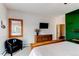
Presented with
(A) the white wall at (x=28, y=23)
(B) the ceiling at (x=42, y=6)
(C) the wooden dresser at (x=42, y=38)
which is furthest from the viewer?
(C) the wooden dresser at (x=42, y=38)

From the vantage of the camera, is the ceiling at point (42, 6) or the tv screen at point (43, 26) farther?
the tv screen at point (43, 26)

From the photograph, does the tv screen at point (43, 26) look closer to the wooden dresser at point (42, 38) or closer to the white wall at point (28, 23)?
the white wall at point (28, 23)

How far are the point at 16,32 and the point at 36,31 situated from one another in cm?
134

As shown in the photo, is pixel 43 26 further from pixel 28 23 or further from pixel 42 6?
pixel 42 6

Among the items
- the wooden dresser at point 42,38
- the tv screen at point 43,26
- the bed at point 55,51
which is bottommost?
the wooden dresser at point 42,38

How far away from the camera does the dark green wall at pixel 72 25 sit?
424 cm

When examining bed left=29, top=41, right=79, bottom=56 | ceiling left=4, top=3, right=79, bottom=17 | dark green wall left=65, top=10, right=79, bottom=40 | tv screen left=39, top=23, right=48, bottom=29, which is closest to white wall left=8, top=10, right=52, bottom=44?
tv screen left=39, top=23, right=48, bottom=29

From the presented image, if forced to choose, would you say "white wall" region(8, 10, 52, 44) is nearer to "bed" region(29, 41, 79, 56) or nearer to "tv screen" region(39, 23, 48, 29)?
"tv screen" region(39, 23, 48, 29)

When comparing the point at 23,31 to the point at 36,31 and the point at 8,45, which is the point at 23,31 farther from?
the point at 8,45

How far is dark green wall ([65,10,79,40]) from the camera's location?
4.24 metres

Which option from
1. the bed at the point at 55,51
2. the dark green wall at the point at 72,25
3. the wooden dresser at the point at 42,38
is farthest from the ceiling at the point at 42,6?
the wooden dresser at the point at 42,38

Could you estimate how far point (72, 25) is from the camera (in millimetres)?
4523

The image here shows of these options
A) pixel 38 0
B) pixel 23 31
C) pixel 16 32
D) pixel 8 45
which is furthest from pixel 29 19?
pixel 38 0

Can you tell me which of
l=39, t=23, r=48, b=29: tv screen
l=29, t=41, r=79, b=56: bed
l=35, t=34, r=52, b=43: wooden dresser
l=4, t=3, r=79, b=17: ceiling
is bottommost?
l=35, t=34, r=52, b=43: wooden dresser
